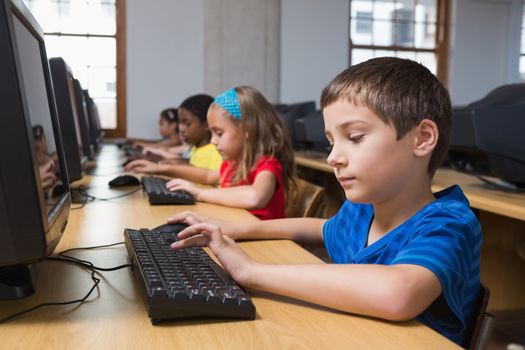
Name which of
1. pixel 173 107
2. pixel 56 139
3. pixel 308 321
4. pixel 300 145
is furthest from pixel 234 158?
pixel 173 107

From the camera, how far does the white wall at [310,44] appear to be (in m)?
6.29

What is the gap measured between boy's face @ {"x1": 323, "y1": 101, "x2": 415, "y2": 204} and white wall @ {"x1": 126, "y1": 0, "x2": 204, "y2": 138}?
17.8ft

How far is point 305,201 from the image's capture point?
75.1 inches

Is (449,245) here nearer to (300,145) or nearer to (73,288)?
(73,288)

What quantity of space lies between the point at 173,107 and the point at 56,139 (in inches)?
206

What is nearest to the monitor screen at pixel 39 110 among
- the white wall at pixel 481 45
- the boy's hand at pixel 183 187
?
the boy's hand at pixel 183 187

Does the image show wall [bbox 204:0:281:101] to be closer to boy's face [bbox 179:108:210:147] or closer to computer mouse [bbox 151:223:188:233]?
boy's face [bbox 179:108:210:147]

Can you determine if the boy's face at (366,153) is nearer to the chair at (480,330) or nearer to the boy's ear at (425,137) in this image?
the boy's ear at (425,137)

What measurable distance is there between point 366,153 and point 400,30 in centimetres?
637

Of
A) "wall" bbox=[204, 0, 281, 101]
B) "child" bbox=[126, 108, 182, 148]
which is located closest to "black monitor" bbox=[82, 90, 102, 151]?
"child" bbox=[126, 108, 182, 148]

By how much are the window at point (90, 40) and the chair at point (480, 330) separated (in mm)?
5526

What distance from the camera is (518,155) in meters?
1.59

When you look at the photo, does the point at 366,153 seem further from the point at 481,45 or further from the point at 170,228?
the point at 481,45

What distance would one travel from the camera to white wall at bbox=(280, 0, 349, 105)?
6285mm
